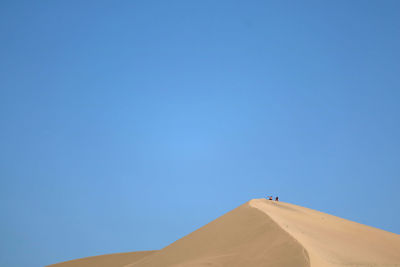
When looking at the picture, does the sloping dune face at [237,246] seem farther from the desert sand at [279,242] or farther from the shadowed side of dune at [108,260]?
the shadowed side of dune at [108,260]

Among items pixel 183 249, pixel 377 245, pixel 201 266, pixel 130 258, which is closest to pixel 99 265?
pixel 130 258

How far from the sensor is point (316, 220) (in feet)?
53.6

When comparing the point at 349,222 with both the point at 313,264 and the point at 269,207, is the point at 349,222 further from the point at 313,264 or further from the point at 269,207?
the point at 313,264

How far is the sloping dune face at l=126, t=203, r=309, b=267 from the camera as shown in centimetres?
1068

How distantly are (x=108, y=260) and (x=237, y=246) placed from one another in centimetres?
1206

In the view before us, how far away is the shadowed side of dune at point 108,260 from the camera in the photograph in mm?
21875

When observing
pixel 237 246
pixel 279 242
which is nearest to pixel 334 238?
pixel 279 242

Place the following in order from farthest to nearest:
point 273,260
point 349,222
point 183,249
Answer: point 349,222 < point 183,249 < point 273,260

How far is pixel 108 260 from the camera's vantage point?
74.1 feet

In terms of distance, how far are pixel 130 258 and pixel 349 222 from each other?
1220 centimetres

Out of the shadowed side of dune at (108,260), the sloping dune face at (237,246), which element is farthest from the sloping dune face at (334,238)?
the shadowed side of dune at (108,260)

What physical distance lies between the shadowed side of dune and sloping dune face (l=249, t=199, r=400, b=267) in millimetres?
8127

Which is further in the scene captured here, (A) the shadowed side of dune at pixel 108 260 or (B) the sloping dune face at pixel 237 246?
(A) the shadowed side of dune at pixel 108 260

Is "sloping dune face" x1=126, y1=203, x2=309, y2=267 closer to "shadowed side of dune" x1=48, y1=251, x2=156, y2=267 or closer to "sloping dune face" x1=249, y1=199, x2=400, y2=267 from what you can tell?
"sloping dune face" x1=249, y1=199, x2=400, y2=267
